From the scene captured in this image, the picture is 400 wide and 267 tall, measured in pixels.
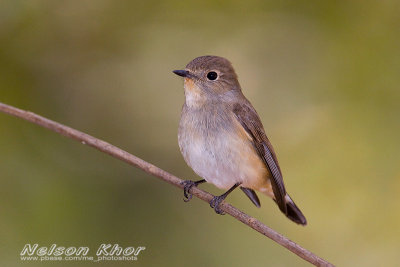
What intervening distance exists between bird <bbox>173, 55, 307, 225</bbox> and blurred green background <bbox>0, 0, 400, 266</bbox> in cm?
50

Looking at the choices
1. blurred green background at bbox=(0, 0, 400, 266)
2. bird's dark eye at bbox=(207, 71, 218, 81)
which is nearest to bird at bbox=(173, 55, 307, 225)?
bird's dark eye at bbox=(207, 71, 218, 81)

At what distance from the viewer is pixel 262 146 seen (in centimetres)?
390

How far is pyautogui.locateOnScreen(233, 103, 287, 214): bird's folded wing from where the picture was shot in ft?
12.4

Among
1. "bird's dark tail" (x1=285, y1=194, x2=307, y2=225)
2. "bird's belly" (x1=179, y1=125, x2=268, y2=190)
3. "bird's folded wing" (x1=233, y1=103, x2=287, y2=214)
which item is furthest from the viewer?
"bird's dark tail" (x1=285, y1=194, x2=307, y2=225)

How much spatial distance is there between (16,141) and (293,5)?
2461mm

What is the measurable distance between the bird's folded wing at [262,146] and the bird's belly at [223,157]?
7 centimetres

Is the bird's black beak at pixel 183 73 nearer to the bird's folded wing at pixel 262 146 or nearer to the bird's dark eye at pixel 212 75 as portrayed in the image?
the bird's dark eye at pixel 212 75

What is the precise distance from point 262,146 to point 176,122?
53.9 inches

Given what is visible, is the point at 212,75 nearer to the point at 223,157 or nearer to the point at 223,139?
the point at 223,139

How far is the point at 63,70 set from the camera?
4.68 metres

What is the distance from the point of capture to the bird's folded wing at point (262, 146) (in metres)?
3.77

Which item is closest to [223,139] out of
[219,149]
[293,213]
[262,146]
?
[219,149]

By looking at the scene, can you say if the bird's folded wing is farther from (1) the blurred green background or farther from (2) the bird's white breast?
(1) the blurred green background

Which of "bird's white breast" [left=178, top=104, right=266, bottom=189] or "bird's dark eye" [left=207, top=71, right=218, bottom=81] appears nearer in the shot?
"bird's white breast" [left=178, top=104, right=266, bottom=189]
